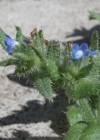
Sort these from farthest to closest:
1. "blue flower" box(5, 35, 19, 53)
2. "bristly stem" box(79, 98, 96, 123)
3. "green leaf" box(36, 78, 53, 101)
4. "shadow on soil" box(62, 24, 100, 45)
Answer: "shadow on soil" box(62, 24, 100, 45) → "bristly stem" box(79, 98, 96, 123) → "blue flower" box(5, 35, 19, 53) → "green leaf" box(36, 78, 53, 101)

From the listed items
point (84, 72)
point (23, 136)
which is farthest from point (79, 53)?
point (23, 136)

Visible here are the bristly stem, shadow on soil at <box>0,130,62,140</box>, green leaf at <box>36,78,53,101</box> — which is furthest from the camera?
shadow on soil at <box>0,130,62,140</box>

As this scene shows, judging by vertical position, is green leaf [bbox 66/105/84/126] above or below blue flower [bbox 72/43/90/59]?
below

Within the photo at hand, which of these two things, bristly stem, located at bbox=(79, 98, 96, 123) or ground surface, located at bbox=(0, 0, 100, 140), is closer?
bristly stem, located at bbox=(79, 98, 96, 123)

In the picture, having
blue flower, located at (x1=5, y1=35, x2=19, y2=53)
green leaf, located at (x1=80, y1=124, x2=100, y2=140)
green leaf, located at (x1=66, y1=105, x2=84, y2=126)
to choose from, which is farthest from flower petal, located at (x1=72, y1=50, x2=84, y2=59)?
green leaf, located at (x1=66, y1=105, x2=84, y2=126)

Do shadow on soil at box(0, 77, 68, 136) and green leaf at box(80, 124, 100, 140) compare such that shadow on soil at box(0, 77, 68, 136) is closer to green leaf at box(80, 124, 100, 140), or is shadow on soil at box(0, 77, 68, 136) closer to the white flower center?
green leaf at box(80, 124, 100, 140)

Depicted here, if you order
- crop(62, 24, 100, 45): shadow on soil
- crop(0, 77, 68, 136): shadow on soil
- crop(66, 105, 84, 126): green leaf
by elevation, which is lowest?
crop(66, 105, 84, 126): green leaf
